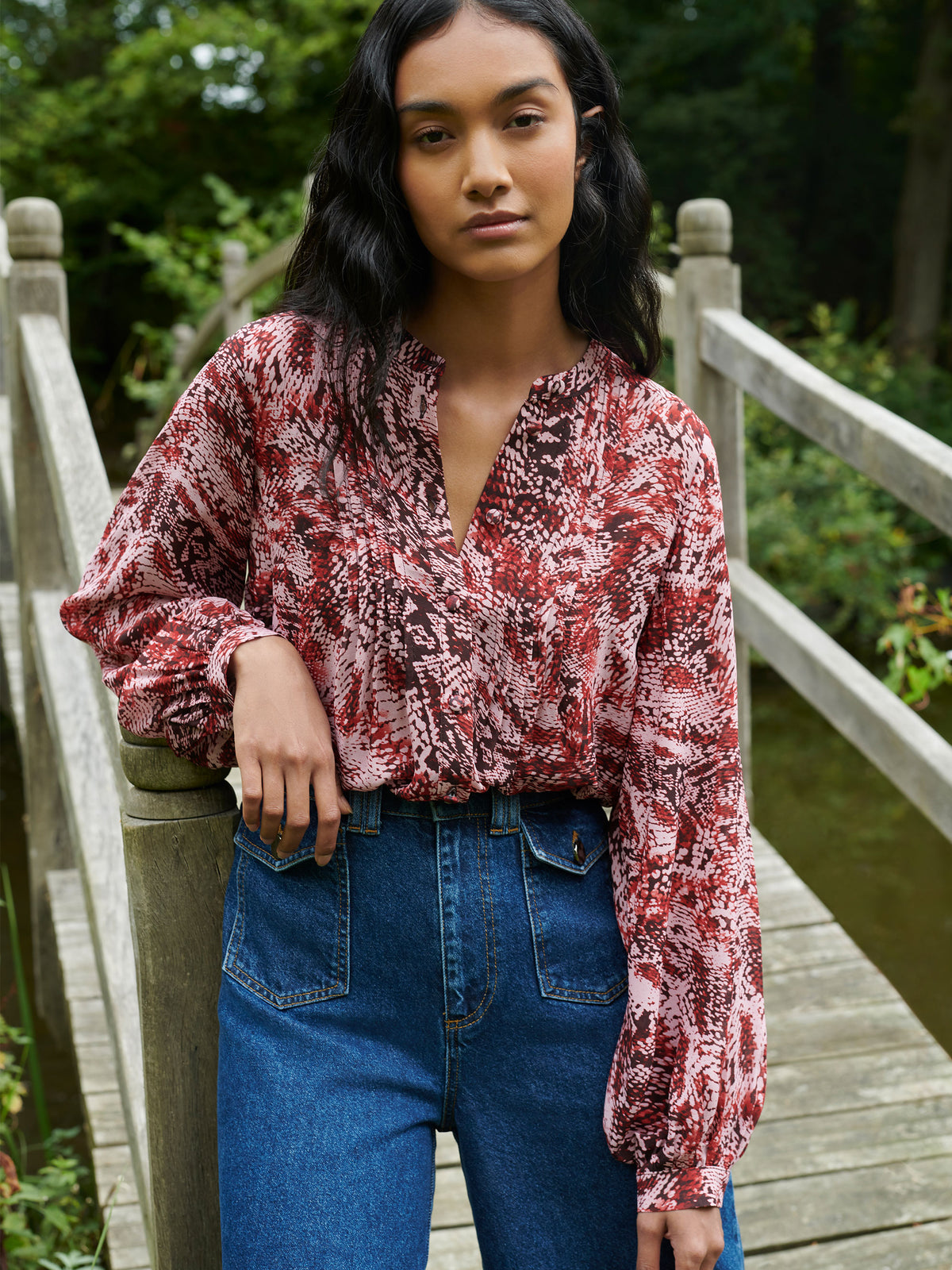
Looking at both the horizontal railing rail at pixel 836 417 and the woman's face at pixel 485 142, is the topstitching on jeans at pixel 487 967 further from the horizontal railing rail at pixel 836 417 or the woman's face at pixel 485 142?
the horizontal railing rail at pixel 836 417

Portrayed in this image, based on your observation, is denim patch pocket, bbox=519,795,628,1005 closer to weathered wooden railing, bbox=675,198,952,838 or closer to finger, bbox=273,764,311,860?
finger, bbox=273,764,311,860

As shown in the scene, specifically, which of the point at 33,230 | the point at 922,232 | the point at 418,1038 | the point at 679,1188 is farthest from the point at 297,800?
the point at 922,232

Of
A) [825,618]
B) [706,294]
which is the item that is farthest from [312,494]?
[825,618]

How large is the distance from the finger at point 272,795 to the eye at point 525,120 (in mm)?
582

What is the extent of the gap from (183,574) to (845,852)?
193 inches

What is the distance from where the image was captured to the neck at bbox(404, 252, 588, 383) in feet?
4.18

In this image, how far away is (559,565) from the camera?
3.94 ft

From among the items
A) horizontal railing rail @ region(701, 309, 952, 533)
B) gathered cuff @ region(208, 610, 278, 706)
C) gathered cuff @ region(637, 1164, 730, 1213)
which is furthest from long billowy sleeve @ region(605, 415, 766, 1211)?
horizontal railing rail @ region(701, 309, 952, 533)

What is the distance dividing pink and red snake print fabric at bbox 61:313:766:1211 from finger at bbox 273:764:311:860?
44 mm

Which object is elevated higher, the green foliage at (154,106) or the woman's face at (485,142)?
the woman's face at (485,142)

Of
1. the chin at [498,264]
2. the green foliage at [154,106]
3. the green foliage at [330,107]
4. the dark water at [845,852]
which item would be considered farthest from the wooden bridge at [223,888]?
the green foliage at [154,106]

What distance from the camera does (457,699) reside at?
1.18 meters

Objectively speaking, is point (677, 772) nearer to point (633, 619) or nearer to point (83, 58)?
point (633, 619)

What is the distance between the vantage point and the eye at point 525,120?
119 centimetres
